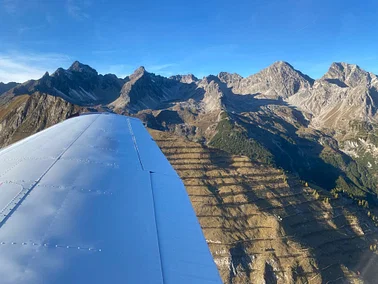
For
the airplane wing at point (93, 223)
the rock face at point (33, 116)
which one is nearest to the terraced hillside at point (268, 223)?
the airplane wing at point (93, 223)

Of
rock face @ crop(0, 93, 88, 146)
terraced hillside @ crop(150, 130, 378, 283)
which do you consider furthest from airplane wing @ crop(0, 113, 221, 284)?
rock face @ crop(0, 93, 88, 146)

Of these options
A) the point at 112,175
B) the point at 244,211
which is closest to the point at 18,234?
the point at 112,175

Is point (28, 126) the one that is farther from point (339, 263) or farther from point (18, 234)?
point (18, 234)

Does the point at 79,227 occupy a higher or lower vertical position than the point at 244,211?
higher

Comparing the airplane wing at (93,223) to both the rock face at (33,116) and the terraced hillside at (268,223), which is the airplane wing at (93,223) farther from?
the rock face at (33,116)

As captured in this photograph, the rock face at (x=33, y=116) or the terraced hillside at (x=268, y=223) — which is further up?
the rock face at (x=33, y=116)

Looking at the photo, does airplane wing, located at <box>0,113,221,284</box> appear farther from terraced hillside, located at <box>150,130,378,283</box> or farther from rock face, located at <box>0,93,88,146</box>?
rock face, located at <box>0,93,88,146</box>
